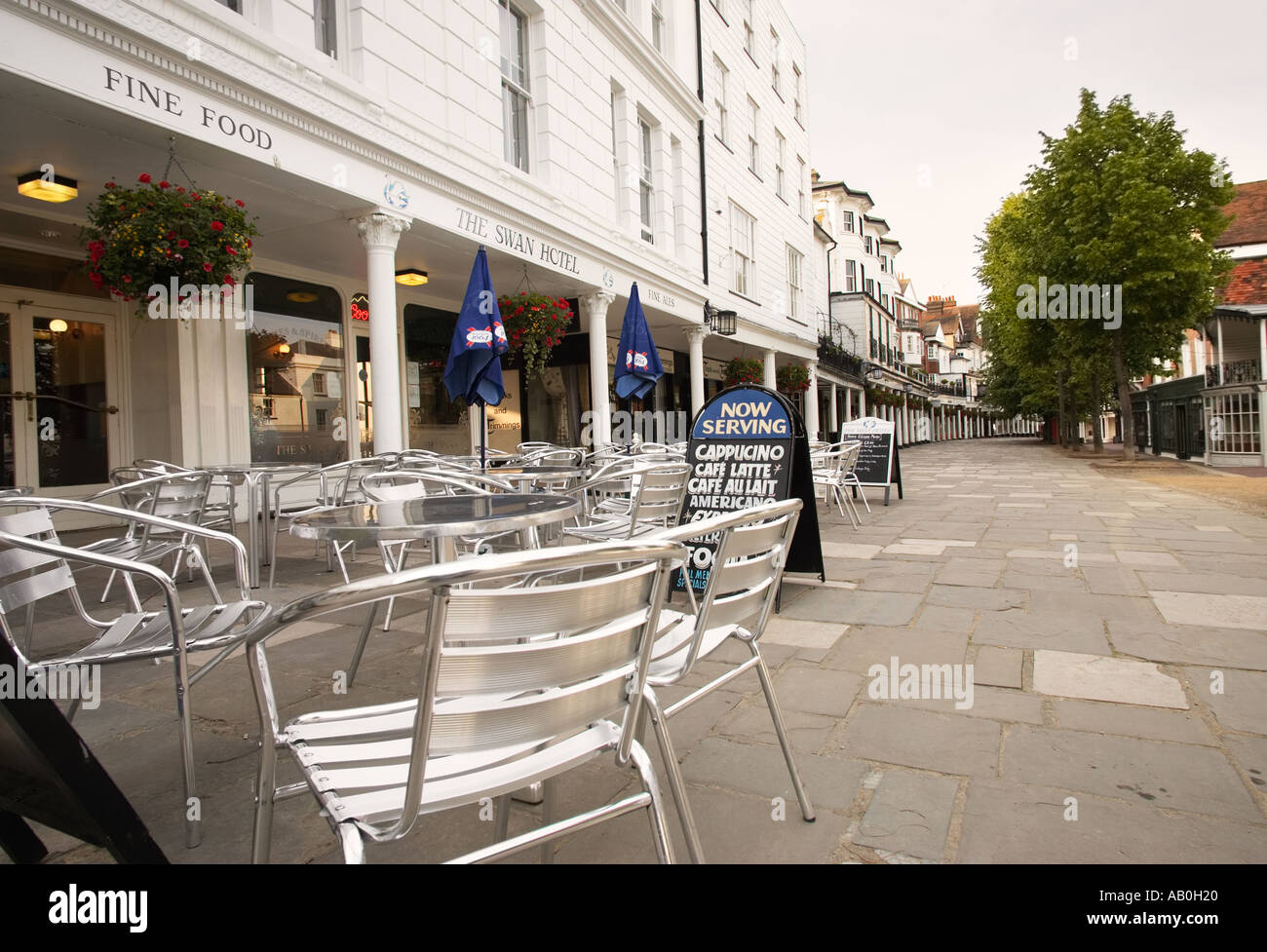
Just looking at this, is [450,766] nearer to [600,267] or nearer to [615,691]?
[615,691]

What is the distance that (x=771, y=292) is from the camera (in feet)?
63.6

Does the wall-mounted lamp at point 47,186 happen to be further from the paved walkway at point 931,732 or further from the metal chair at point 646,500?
the metal chair at point 646,500

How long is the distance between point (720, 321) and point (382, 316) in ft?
28.7

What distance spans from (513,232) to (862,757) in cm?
792

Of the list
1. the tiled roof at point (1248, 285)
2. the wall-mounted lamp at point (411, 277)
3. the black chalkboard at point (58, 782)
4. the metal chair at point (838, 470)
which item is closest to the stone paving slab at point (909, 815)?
the black chalkboard at point (58, 782)

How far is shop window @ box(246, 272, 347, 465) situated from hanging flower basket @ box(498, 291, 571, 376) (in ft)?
8.57

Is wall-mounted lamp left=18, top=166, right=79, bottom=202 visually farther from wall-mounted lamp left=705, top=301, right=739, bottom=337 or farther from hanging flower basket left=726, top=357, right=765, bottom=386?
hanging flower basket left=726, top=357, right=765, bottom=386

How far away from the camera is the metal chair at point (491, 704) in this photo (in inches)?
38.7

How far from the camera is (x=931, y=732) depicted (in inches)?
95.2

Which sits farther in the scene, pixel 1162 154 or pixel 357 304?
pixel 1162 154

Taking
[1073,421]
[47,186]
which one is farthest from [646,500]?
[1073,421]

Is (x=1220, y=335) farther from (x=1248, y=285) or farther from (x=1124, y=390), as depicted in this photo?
(x=1248, y=285)
